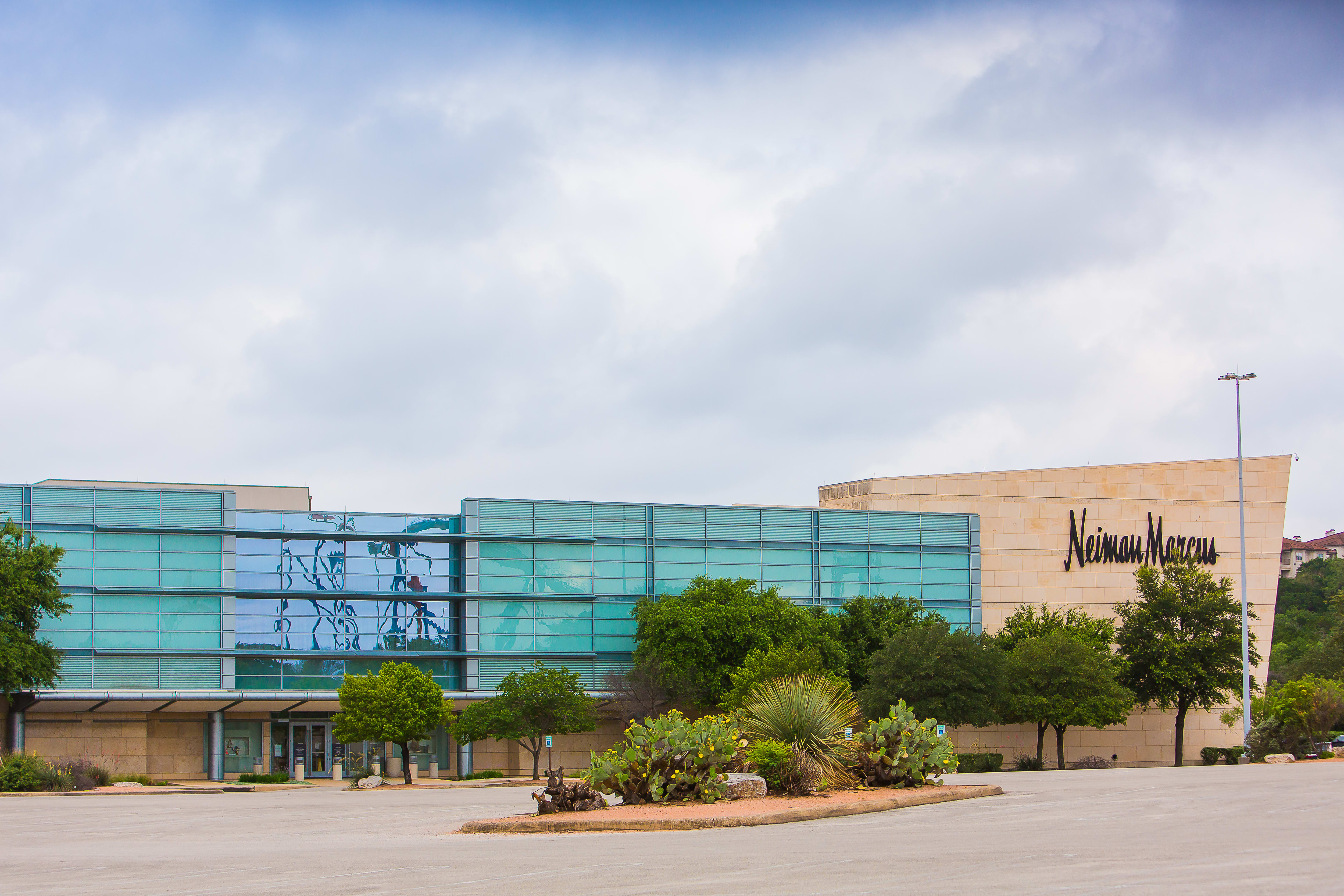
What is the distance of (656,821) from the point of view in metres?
18.4

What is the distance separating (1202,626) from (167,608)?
149 ft

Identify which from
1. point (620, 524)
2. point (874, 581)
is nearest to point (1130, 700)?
point (874, 581)

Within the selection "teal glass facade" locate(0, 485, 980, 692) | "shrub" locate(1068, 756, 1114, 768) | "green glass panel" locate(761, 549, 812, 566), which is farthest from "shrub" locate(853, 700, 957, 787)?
"green glass panel" locate(761, 549, 812, 566)

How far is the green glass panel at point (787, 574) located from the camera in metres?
63.4

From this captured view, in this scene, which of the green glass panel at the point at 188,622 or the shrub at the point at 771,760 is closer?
the shrub at the point at 771,760

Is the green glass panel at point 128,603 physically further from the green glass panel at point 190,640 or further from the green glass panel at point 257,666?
the green glass panel at point 257,666

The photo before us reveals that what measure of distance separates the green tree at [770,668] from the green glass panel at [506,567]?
11.5 metres

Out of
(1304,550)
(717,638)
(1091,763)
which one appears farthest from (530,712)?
(1304,550)

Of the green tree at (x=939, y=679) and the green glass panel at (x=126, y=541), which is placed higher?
the green glass panel at (x=126, y=541)

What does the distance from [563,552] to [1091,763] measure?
26.3 metres

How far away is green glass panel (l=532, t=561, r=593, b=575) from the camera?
60375 mm

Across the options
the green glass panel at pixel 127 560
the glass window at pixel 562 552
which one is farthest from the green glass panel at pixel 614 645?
the green glass panel at pixel 127 560

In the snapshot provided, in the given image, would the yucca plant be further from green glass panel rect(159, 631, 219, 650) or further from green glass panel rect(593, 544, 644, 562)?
green glass panel rect(159, 631, 219, 650)

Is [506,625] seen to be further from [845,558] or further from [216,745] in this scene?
[845,558]
